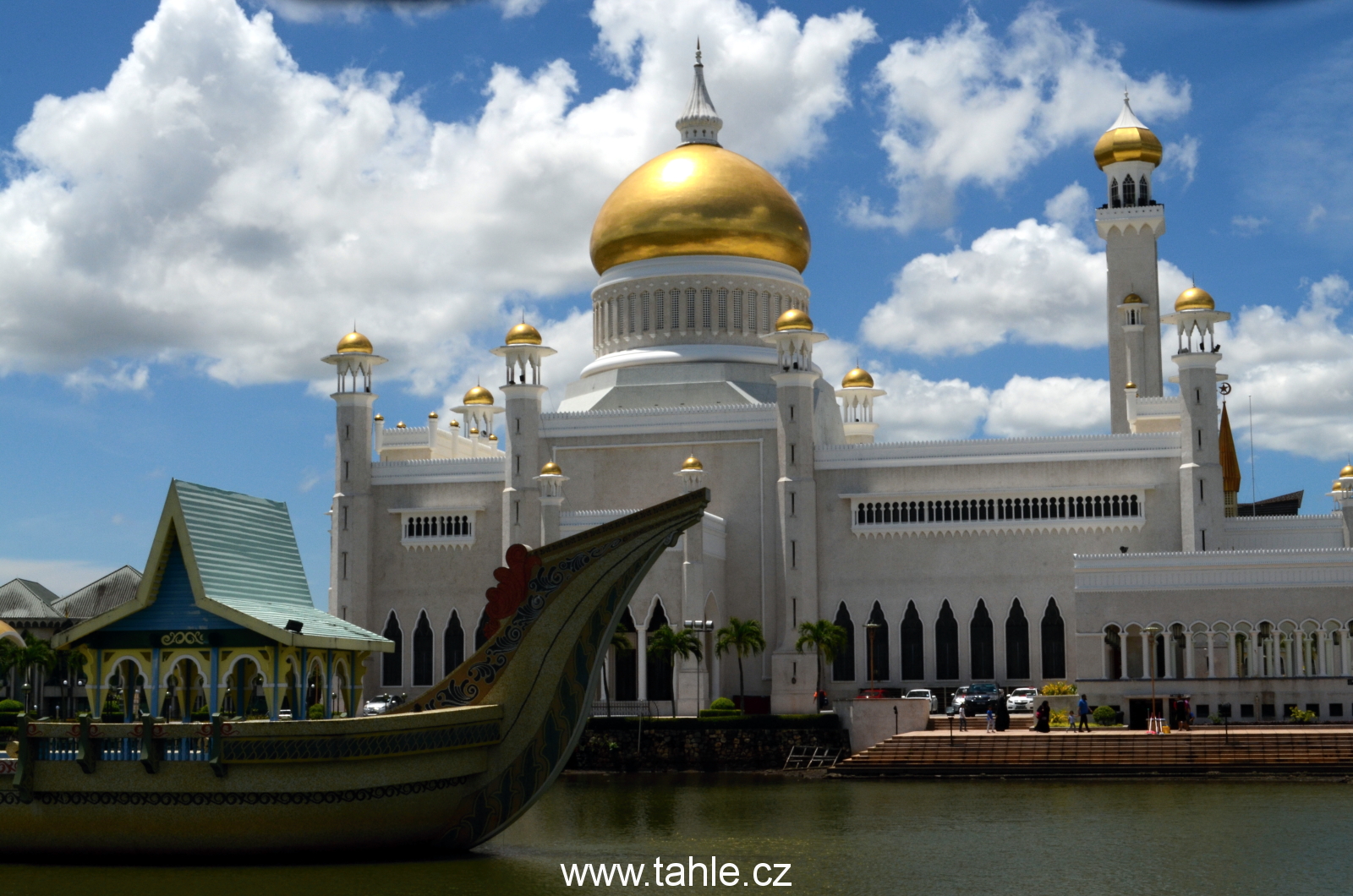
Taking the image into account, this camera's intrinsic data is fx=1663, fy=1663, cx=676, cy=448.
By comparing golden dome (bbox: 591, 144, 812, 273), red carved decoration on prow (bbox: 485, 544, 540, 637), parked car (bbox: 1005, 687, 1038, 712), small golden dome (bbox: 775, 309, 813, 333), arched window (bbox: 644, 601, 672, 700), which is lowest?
parked car (bbox: 1005, 687, 1038, 712)

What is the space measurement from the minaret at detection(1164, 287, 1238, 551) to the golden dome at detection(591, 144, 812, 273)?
43.1 ft

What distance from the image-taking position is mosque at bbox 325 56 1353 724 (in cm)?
4334

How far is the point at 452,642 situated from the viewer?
50.8 meters

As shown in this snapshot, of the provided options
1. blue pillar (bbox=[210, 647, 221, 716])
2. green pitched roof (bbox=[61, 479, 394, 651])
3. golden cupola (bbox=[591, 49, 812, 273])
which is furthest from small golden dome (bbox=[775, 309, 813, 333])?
blue pillar (bbox=[210, 647, 221, 716])

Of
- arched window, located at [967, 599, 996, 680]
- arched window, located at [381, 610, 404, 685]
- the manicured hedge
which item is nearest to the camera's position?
the manicured hedge

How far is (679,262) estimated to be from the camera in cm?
5388

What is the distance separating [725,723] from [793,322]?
13.2 metres

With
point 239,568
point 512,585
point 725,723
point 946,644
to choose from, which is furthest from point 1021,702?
point 239,568

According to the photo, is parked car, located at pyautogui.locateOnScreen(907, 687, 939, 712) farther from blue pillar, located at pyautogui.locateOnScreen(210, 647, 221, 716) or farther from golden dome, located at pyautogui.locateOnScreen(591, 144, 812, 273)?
blue pillar, located at pyautogui.locateOnScreen(210, 647, 221, 716)

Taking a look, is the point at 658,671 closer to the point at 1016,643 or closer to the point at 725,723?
the point at 725,723

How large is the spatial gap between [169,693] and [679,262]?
103 ft

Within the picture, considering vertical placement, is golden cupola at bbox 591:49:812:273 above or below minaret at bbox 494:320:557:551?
above

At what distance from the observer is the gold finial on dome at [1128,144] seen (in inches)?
2074

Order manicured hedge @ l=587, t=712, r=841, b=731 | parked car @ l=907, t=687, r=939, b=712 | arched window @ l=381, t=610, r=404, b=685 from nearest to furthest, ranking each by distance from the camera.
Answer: manicured hedge @ l=587, t=712, r=841, b=731 → parked car @ l=907, t=687, r=939, b=712 → arched window @ l=381, t=610, r=404, b=685
